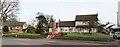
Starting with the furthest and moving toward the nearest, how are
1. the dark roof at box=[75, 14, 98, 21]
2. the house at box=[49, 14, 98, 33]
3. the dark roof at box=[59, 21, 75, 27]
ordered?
the dark roof at box=[59, 21, 75, 27], the house at box=[49, 14, 98, 33], the dark roof at box=[75, 14, 98, 21]

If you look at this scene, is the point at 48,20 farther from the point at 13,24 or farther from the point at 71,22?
the point at 13,24

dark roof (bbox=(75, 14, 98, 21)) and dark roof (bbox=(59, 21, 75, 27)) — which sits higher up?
dark roof (bbox=(75, 14, 98, 21))

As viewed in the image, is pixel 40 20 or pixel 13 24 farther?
pixel 13 24

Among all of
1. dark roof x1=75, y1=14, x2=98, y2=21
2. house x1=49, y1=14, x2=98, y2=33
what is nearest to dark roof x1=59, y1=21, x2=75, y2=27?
house x1=49, y1=14, x2=98, y2=33

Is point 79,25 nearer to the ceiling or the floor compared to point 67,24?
nearer to the floor

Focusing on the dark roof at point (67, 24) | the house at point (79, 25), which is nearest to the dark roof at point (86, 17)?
the house at point (79, 25)

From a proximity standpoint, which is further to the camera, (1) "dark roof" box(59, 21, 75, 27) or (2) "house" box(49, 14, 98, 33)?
(1) "dark roof" box(59, 21, 75, 27)

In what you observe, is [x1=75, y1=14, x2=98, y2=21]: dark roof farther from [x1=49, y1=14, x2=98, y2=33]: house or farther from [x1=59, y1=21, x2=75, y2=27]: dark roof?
[x1=59, y1=21, x2=75, y2=27]: dark roof

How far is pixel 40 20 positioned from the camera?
9481 cm

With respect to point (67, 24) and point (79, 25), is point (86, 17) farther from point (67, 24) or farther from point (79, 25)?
point (67, 24)

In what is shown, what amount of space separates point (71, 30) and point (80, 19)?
5.02 m

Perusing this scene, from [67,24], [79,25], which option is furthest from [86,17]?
[67,24]

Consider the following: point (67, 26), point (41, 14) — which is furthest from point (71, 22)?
point (41, 14)

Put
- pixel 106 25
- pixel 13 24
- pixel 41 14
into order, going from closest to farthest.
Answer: pixel 106 25 < pixel 41 14 < pixel 13 24
